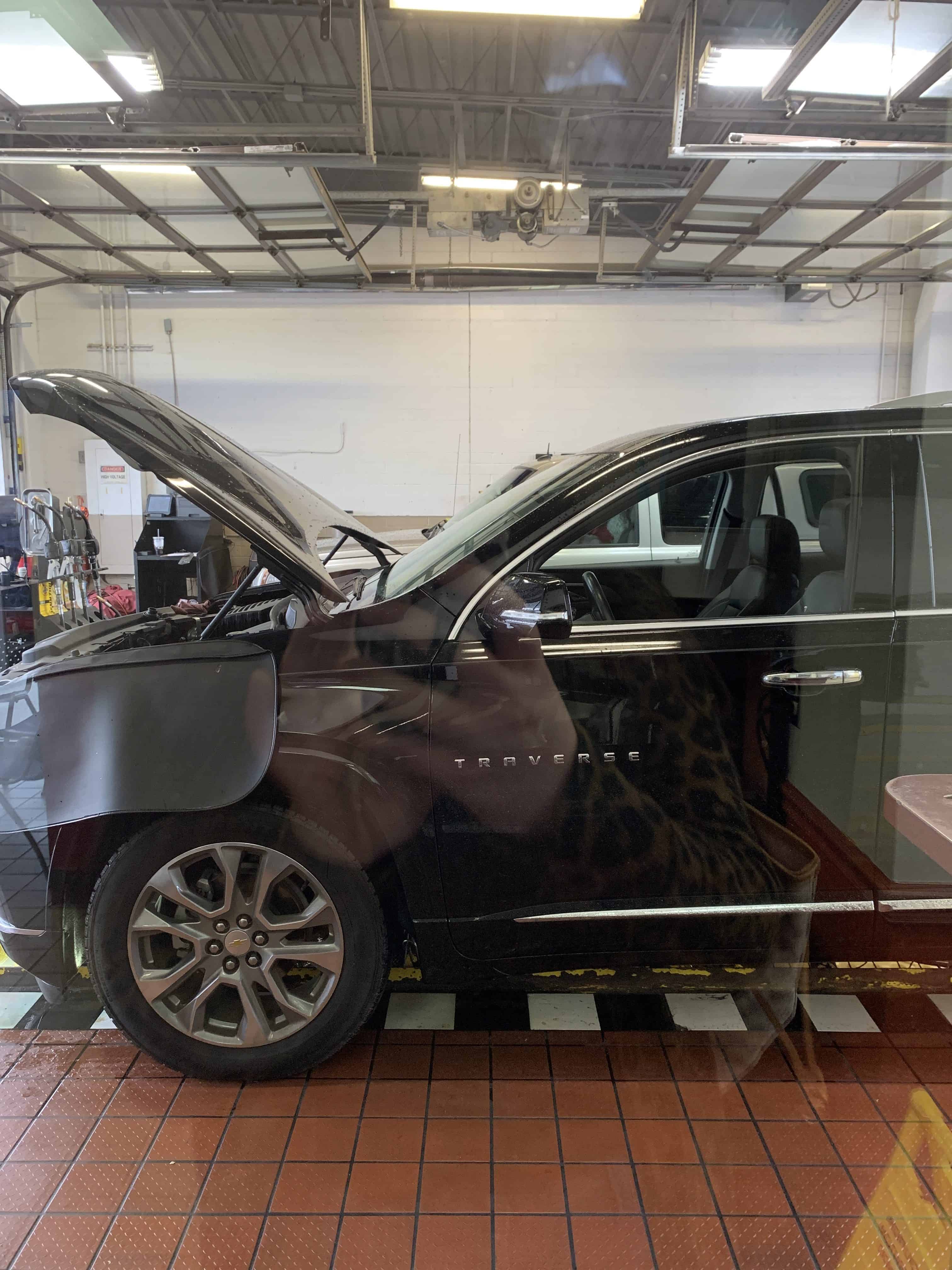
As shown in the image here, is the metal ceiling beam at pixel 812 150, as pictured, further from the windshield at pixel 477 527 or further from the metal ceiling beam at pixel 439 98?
the windshield at pixel 477 527

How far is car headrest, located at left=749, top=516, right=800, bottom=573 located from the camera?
1.78 meters

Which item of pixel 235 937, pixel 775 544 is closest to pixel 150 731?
pixel 235 937

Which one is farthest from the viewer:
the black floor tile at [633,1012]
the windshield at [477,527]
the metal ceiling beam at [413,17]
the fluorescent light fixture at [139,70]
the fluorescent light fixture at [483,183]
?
the fluorescent light fixture at [483,183]

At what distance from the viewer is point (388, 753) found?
1.60 m

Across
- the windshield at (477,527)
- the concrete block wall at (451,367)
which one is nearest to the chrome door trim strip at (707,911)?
the windshield at (477,527)

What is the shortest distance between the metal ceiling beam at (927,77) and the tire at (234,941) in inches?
95.4

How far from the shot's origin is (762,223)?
2.33m

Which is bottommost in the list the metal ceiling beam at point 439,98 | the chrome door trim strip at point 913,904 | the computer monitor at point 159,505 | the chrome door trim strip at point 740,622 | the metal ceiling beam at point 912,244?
the chrome door trim strip at point 913,904

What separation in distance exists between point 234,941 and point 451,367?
1.96 meters

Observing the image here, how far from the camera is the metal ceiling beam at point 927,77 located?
1871 millimetres

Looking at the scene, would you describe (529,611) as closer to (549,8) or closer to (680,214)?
(680,214)

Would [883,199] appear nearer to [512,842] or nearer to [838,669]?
[838,669]

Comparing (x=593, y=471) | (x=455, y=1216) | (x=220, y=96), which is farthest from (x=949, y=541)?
(x=220, y=96)

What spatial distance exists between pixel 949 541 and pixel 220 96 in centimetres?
274
